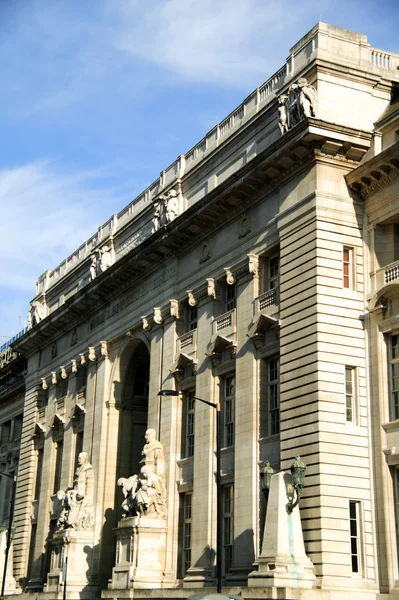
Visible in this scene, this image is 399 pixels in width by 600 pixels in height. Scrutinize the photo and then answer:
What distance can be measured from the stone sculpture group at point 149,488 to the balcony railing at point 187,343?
4183 millimetres

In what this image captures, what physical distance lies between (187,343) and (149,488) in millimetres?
6760

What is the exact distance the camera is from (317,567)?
101ft

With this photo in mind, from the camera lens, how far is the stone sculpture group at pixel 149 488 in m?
42.0

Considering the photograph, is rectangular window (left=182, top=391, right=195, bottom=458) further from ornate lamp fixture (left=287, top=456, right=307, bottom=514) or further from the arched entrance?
ornate lamp fixture (left=287, top=456, right=307, bottom=514)

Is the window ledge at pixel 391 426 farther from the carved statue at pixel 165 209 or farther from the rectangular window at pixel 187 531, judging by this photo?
the carved statue at pixel 165 209

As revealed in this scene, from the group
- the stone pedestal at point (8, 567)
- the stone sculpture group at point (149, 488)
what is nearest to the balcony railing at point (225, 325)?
the stone sculpture group at point (149, 488)

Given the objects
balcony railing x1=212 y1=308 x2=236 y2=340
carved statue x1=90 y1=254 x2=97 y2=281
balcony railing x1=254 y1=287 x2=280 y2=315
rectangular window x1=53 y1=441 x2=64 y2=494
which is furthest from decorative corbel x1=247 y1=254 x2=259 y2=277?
rectangular window x1=53 y1=441 x2=64 y2=494

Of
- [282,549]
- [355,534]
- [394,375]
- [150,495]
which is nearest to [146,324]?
[150,495]

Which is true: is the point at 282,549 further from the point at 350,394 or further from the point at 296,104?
the point at 296,104

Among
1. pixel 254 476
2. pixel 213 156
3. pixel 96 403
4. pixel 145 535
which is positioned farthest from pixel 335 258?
pixel 96 403

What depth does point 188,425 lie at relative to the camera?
1706 inches

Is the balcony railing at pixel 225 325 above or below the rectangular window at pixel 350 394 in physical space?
above

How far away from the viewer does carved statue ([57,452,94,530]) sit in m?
49.3

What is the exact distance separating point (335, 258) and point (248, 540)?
1101 cm
